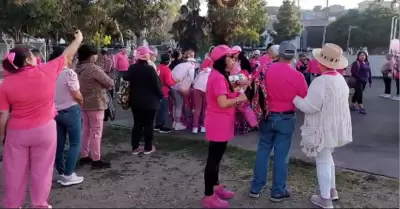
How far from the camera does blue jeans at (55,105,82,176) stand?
5301 mm

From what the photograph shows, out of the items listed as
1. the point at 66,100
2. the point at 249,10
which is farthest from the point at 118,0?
the point at 66,100

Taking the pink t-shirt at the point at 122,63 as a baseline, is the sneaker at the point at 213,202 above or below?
below

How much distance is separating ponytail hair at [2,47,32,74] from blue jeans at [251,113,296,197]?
2.55 m

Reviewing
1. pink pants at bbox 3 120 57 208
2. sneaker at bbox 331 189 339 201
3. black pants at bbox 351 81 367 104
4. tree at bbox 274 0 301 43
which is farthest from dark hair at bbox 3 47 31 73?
tree at bbox 274 0 301 43

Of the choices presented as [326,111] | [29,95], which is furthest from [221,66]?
[29,95]

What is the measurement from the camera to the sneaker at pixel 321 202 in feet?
15.4

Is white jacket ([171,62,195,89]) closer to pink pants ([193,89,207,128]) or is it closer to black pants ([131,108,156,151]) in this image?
pink pants ([193,89,207,128])

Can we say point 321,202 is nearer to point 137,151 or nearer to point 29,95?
point 29,95

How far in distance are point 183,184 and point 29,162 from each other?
201cm

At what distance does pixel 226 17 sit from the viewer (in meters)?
33.4

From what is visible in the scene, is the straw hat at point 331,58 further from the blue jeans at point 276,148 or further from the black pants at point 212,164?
the black pants at point 212,164

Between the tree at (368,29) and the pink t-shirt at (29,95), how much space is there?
3797 cm

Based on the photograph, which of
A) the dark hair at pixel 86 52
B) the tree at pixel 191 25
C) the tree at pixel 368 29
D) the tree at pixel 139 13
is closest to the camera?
the dark hair at pixel 86 52

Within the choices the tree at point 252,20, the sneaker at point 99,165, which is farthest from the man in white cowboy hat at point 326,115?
the tree at point 252,20
